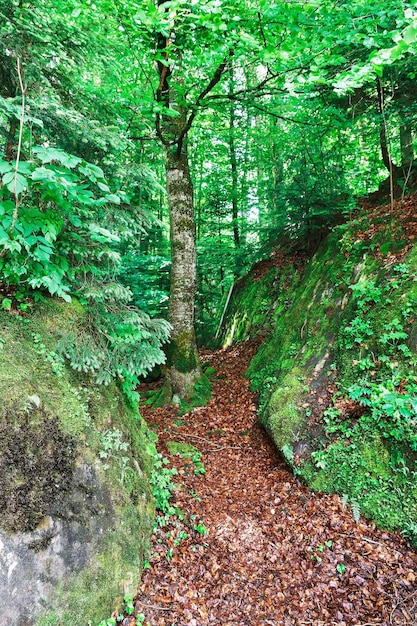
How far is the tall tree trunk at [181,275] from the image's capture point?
698 cm

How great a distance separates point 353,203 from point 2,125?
22.8ft

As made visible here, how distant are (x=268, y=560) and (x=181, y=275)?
513cm

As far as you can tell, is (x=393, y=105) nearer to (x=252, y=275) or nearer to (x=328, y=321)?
(x=328, y=321)

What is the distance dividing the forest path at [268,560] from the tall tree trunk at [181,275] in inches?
85.3

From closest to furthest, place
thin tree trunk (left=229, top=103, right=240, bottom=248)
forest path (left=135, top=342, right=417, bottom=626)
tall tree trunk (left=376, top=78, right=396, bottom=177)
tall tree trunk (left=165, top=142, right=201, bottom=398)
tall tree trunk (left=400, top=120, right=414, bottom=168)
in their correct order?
forest path (left=135, top=342, right=417, bottom=626) < tall tree trunk (left=376, top=78, right=396, bottom=177) < tall tree trunk (left=165, top=142, right=201, bottom=398) < tall tree trunk (left=400, top=120, right=414, bottom=168) < thin tree trunk (left=229, top=103, right=240, bottom=248)

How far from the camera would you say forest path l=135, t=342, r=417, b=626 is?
3186 mm

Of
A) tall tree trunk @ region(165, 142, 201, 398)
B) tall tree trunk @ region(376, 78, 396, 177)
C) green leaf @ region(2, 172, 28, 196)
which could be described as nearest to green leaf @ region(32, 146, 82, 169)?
green leaf @ region(2, 172, 28, 196)

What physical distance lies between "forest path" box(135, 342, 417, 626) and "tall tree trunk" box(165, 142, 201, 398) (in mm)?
2167

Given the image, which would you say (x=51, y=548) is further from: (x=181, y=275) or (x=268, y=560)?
(x=181, y=275)

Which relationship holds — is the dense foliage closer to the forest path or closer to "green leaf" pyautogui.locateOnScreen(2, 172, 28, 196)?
"green leaf" pyautogui.locateOnScreen(2, 172, 28, 196)

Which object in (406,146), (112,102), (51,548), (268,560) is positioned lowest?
(268,560)

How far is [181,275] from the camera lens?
23.2 ft

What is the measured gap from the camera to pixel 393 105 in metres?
6.90

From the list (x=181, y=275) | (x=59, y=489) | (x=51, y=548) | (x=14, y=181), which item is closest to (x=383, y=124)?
(x=181, y=275)
